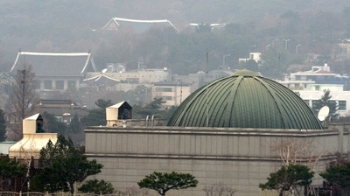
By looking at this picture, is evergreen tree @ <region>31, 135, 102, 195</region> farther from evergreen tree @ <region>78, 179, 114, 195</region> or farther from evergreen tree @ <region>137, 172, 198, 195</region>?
evergreen tree @ <region>137, 172, 198, 195</region>

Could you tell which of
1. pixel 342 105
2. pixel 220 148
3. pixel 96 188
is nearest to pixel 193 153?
pixel 220 148

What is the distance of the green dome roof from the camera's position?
2557 inches

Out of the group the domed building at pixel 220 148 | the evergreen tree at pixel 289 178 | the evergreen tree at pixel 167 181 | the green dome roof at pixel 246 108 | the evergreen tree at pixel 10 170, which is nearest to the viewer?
the evergreen tree at pixel 289 178

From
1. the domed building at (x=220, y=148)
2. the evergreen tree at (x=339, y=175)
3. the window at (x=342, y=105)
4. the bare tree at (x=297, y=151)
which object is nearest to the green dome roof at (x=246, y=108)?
the domed building at (x=220, y=148)

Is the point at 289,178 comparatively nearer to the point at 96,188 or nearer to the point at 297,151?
the point at 297,151

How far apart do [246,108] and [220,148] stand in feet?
10.8

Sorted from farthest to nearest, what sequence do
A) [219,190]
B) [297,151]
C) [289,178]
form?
[219,190] < [297,151] < [289,178]

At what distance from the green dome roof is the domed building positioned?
0.03 meters

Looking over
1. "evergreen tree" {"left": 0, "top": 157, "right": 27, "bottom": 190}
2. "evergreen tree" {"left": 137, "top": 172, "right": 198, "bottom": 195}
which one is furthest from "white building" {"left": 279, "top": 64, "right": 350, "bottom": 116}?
"evergreen tree" {"left": 137, "top": 172, "right": 198, "bottom": 195}

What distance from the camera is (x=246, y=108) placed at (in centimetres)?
6506

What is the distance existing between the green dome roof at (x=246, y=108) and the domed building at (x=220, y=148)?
0.11 ft

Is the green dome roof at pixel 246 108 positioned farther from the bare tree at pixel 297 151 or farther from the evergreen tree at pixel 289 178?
the evergreen tree at pixel 289 178

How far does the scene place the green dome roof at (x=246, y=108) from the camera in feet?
213

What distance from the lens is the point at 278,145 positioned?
6150 cm
